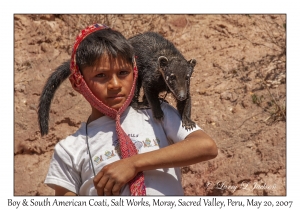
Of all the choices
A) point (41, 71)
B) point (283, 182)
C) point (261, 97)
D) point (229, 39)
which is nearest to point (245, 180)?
point (283, 182)

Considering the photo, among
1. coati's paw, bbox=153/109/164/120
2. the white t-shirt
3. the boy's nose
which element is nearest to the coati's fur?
coati's paw, bbox=153/109/164/120

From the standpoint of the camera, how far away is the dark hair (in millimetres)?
2400

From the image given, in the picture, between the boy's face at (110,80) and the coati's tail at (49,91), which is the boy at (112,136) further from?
the coati's tail at (49,91)

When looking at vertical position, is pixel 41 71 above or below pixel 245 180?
above

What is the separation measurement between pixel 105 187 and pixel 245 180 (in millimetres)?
2533

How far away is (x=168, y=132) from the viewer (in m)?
2.46

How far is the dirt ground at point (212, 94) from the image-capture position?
449cm

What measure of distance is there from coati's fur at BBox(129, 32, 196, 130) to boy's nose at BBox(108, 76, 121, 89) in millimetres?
1004

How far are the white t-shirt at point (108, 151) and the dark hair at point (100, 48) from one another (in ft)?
1.15

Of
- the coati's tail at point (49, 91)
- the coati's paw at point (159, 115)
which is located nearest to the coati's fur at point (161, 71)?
the coati's tail at point (49, 91)

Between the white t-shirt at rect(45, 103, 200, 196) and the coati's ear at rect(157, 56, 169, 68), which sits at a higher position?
the coati's ear at rect(157, 56, 169, 68)

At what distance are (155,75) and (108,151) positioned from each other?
1625mm

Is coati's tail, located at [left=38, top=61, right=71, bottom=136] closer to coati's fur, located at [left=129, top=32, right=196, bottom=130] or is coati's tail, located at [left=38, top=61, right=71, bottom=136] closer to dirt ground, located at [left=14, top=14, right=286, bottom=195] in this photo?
coati's fur, located at [left=129, top=32, right=196, bottom=130]

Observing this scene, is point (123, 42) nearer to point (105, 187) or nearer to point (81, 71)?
point (81, 71)
